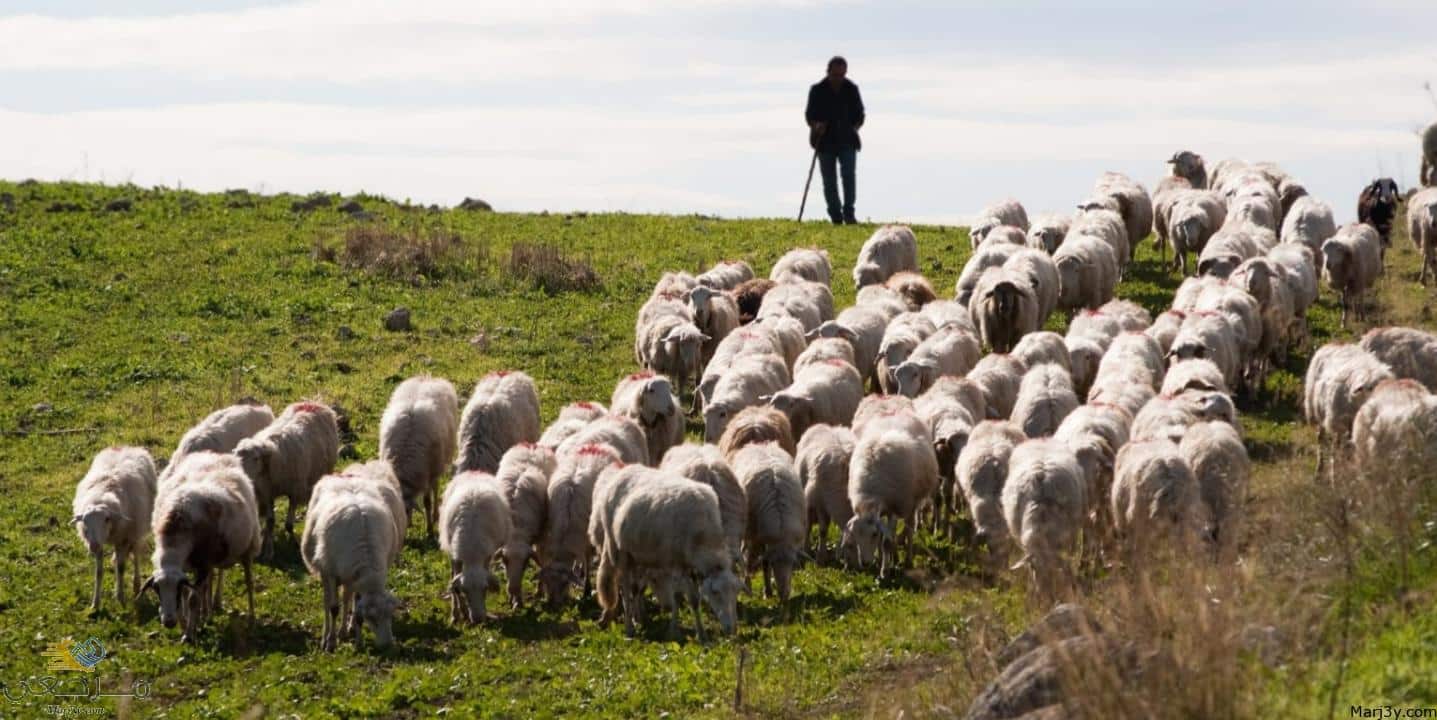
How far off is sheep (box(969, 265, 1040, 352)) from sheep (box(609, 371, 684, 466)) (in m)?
5.12

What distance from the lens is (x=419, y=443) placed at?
17.8 meters

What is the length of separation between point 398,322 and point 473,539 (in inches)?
459

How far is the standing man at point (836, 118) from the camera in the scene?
33.2 meters

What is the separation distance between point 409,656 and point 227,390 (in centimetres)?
1033

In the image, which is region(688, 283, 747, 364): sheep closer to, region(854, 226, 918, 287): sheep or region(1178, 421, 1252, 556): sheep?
region(854, 226, 918, 287): sheep

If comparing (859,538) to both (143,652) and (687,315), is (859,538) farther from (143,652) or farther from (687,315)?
(687,315)

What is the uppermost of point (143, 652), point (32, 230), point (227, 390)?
point (32, 230)

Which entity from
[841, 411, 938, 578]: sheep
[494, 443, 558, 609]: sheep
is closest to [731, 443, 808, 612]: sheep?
[841, 411, 938, 578]: sheep

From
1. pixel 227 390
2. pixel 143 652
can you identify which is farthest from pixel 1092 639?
pixel 227 390

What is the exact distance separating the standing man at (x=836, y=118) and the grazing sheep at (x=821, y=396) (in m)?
14.4

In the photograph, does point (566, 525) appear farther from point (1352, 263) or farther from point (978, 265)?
point (1352, 263)

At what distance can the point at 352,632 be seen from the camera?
570 inches

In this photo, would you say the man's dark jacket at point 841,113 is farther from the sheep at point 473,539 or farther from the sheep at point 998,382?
the sheep at point 473,539

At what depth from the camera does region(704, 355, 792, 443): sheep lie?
18.7 metres
